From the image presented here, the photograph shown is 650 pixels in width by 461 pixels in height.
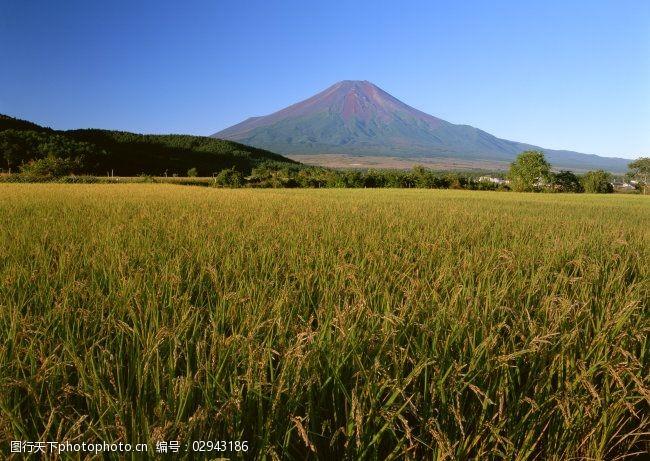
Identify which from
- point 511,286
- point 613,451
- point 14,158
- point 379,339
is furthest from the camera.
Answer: point 14,158

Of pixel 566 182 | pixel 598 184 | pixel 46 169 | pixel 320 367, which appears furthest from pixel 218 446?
pixel 566 182

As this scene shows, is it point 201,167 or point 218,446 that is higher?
point 201,167

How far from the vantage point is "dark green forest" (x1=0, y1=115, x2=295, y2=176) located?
51625 mm

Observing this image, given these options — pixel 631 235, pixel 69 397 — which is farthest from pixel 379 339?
pixel 631 235

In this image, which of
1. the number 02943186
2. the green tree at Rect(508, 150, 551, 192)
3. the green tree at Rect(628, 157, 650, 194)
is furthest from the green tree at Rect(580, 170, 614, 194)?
the number 02943186

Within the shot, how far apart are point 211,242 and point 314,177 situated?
42.7 meters

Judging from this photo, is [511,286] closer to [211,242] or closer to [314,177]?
[211,242]

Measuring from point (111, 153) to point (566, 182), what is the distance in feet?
234

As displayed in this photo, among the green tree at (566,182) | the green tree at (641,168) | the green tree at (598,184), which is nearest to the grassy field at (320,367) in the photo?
the green tree at (598,184)

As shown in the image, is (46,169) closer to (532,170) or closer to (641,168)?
(532,170)

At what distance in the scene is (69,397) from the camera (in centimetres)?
127

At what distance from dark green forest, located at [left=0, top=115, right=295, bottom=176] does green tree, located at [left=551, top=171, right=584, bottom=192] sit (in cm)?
5264

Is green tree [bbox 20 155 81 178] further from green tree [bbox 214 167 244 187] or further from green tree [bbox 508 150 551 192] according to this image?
green tree [bbox 508 150 551 192]

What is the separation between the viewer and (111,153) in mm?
64812
